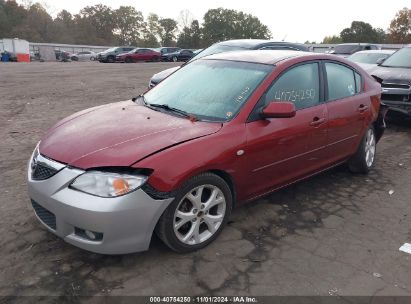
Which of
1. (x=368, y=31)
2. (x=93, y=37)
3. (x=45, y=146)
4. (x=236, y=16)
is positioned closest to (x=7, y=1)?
(x=93, y=37)

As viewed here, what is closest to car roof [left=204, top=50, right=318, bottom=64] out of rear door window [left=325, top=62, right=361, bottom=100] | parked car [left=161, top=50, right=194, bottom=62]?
rear door window [left=325, top=62, right=361, bottom=100]

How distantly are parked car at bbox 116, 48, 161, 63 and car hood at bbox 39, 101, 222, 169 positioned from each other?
108ft

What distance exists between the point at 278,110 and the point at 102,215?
5.84ft

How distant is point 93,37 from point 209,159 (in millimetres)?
89792

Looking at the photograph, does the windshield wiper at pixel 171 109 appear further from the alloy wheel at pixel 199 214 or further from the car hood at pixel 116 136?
the alloy wheel at pixel 199 214

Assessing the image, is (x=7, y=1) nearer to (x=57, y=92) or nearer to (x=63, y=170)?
(x=57, y=92)

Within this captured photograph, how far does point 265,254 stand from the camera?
3332 mm

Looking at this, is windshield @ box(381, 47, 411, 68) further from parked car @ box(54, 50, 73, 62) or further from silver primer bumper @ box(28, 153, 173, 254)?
parked car @ box(54, 50, 73, 62)

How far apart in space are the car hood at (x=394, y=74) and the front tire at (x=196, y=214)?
5954mm

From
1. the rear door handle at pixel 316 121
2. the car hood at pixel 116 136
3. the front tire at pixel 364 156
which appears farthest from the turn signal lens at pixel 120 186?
the front tire at pixel 364 156

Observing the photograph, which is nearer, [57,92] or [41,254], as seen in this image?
[41,254]

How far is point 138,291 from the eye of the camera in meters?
2.82

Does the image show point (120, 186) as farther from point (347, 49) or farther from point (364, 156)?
point (347, 49)

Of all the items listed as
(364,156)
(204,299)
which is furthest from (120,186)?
(364,156)
